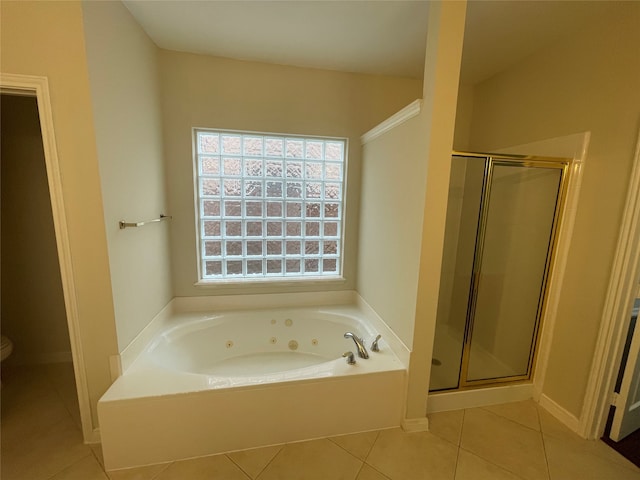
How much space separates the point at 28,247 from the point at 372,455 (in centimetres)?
288

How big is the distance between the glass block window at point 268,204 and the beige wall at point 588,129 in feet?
4.80

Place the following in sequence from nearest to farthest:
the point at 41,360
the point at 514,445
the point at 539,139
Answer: the point at 514,445
the point at 539,139
the point at 41,360

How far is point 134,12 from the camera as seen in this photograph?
154cm

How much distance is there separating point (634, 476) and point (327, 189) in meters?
2.51

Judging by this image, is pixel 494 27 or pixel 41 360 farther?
pixel 41 360

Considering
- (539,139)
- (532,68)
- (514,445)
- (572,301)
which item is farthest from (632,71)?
(514,445)

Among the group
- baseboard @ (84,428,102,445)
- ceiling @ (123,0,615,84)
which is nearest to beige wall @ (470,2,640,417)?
ceiling @ (123,0,615,84)

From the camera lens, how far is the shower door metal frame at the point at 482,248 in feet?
5.42

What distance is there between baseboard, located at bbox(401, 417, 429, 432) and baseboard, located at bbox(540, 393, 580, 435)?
0.89 metres

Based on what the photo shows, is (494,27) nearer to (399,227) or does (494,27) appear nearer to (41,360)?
(399,227)

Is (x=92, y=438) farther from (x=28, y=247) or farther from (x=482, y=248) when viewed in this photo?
(x=482, y=248)

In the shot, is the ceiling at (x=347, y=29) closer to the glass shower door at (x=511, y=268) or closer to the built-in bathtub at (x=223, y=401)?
the glass shower door at (x=511, y=268)

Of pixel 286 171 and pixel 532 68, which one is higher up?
pixel 532 68

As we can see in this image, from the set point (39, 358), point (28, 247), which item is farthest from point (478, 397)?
point (28, 247)
